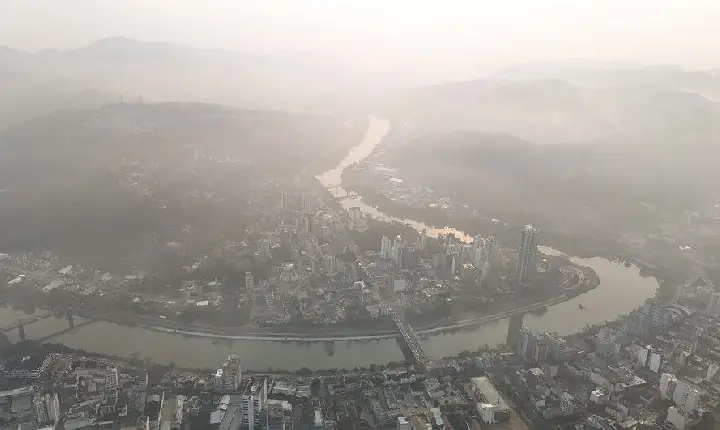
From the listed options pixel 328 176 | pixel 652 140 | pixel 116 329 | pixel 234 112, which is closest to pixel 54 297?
pixel 116 329

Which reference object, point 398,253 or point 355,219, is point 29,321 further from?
point 355,219

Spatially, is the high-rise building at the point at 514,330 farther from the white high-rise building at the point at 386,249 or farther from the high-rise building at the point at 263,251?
the high-rise building at the point at 263,251

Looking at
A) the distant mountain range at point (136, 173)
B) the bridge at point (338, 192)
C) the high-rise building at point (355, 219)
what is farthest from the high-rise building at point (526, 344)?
the bridge at point (338, 192)

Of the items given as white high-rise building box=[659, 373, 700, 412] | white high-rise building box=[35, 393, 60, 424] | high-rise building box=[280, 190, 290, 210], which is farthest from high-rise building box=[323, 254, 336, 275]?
white high-rise building box=[659, 373, 700, 412]

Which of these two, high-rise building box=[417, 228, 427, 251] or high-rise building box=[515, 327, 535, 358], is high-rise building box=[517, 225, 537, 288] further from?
high-rise building box=[515, 327, 535, 358]

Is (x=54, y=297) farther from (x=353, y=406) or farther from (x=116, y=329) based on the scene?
(x=353, y=406)
